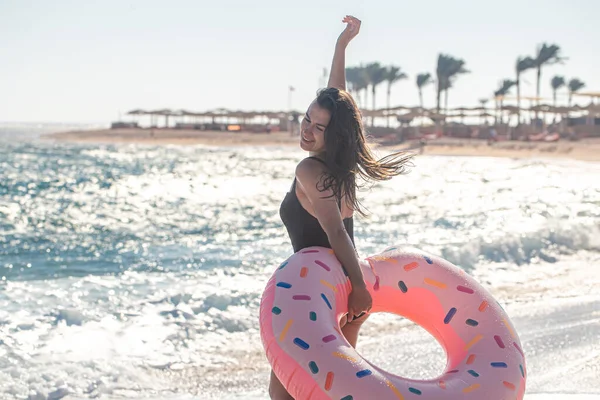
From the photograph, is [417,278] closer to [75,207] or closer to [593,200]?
[593,200]

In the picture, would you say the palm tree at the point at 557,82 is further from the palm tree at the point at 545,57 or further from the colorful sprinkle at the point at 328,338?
the colorful sprinkle at the point at 328,338

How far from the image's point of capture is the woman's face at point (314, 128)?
2750 mm

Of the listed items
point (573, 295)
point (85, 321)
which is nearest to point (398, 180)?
point (573, 295)

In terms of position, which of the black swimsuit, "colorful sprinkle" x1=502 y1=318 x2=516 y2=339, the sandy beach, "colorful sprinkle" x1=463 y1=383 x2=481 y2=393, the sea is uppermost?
the black swimsuit

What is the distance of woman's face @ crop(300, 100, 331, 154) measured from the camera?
275cm

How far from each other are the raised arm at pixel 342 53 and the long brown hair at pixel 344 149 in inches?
15.3

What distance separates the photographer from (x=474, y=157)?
34.9 m

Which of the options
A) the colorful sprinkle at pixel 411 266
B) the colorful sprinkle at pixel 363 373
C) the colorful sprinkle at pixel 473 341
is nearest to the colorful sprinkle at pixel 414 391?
the colorful sprinkle at pixel 363 373

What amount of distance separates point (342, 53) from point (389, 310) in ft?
3.63

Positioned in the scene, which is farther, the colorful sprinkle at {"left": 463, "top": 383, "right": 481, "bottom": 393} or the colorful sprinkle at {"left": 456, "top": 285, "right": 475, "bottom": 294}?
the colorful sprinkle at {"left": 456, "top": 285, "right": 475, "bottom": 294}

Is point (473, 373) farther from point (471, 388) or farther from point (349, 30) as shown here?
point (349, 30)

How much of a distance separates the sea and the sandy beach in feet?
50.2

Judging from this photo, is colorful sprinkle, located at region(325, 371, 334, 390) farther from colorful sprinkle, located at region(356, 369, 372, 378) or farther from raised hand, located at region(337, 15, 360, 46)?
raised hand, located at region(337, 15, 360, 46)

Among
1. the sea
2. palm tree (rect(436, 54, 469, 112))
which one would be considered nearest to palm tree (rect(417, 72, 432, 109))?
palm tree (rect(436, 54, 469, 112))
